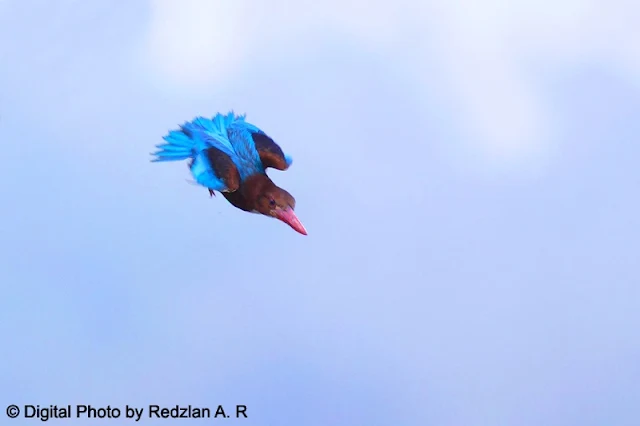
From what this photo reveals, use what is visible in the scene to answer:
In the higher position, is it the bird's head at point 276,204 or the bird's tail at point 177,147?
the bird's tail at point 177,147

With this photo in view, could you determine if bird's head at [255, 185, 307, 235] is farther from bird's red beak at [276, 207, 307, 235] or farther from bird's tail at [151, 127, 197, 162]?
bird's tail at [151, 127, 197, 162]

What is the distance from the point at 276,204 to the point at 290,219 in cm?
9

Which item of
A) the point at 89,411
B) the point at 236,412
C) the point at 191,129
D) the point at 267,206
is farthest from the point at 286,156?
the point at 89,411

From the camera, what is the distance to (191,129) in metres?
3.11

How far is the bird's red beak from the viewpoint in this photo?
3.12m

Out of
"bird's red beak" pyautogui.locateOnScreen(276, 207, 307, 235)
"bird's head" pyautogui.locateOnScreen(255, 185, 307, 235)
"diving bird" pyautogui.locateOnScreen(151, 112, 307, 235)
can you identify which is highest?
"diving bird" pyautogui.locateOnScreen(151, 112, 307, 235)

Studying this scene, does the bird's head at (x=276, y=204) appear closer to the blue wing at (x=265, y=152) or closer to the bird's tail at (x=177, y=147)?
the blue wing at (x=265, y=152)

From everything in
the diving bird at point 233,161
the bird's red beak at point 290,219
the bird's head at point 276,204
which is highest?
the diving bird at point 233,161

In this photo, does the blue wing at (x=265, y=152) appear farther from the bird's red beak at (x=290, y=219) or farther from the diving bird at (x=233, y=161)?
the bird's red beak at (x=290, y=219)

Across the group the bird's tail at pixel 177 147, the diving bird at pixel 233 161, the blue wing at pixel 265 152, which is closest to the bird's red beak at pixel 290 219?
the diving bird at pixel 233 161

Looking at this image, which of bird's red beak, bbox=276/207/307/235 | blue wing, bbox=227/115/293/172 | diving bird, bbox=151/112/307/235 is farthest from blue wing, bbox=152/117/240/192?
bird's red beak, bbox=276/207/307/235

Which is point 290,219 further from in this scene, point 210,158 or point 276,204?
point 210,158

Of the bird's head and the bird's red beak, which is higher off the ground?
the bird's head

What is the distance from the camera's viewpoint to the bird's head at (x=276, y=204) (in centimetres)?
313
